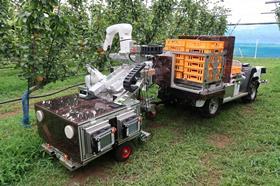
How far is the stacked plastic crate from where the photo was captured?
3.58 meters

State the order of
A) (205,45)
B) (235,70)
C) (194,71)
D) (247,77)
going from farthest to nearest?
(247,77)
(235,70)
(194,71)
(205,45)

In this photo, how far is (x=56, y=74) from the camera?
3768mm

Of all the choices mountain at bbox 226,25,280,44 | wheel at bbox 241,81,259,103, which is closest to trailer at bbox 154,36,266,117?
wheel at bbox 241,81,259,103

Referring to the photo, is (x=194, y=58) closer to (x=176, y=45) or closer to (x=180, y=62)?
(x=180, y=62)

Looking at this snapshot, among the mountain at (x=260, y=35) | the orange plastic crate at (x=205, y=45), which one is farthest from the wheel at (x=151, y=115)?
the mountain at (x=260, y=35)

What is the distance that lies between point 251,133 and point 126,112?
221cm

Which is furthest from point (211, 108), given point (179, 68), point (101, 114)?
point (101, 114)

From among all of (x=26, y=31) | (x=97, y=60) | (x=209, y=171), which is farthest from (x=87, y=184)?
(x=97, y=60)

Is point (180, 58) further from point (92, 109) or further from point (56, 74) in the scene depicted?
point (56, 74)

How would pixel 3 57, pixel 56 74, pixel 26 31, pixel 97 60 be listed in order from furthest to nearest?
pixel 97 60, pixel 56 74, pixel 3 57, pixel 26 31

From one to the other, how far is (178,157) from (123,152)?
746mm

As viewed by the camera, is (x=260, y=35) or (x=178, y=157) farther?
(x=260, y=35)

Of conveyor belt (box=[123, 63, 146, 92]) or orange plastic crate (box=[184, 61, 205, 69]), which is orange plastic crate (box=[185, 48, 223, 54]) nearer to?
orange plastic crate (box=[184, 61, 205, 69])

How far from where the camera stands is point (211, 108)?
4359mm
